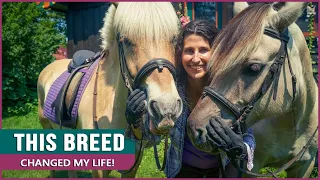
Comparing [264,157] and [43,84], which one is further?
[43,84]

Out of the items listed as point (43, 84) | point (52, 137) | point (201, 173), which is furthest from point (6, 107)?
point (201, 173)

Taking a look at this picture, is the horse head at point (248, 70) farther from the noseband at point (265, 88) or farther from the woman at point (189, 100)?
the woman at point (189, 100)

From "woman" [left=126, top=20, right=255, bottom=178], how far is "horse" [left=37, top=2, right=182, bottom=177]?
0.09 meters

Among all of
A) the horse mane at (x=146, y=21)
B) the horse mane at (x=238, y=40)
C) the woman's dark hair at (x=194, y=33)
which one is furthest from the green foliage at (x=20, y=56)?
the horse mane at (x=238, y=40)

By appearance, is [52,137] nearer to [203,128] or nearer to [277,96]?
[203,128]

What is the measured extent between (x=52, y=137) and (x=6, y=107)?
8239mm

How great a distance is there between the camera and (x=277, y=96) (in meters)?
2.11

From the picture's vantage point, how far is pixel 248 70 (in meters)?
1.94

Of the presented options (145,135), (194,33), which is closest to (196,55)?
(194,33)

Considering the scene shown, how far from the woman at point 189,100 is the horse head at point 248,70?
0.47ft

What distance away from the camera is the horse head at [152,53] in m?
1.97

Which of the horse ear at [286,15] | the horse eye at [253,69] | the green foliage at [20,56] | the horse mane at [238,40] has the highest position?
the horse ear at [286,15]

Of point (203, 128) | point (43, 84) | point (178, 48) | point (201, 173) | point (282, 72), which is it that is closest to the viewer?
point (203, 128)

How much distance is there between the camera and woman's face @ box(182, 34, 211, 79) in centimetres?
216
